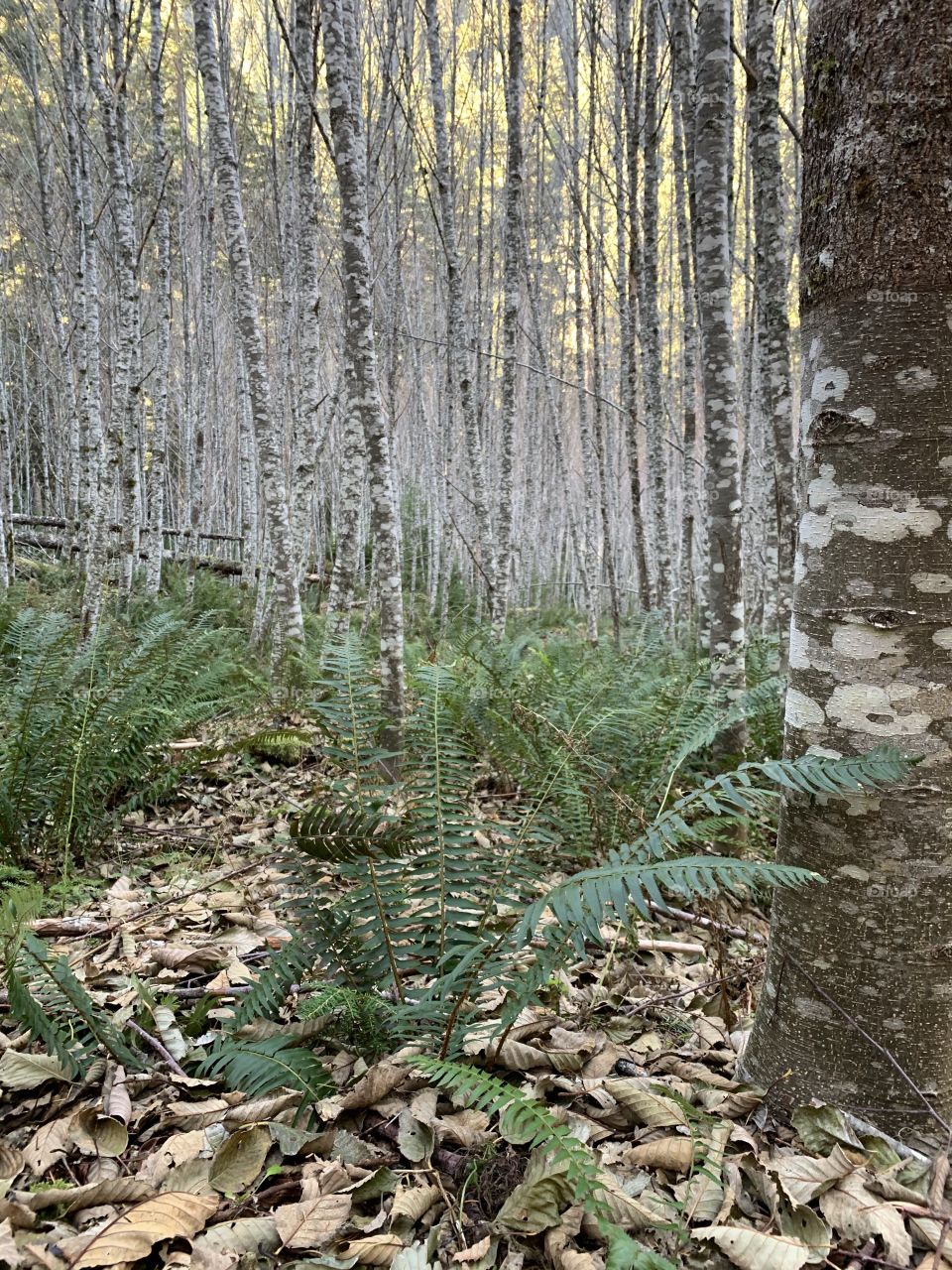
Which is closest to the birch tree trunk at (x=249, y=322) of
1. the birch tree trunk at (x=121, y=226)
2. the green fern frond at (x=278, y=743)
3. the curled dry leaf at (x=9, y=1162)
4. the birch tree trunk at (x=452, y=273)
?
the birch tree trunk at (x=121, y=226)

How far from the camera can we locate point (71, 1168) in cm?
132

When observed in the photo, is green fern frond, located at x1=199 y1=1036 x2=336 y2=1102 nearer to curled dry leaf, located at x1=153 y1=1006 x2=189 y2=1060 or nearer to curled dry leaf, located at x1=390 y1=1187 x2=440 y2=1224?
curled dry leaf, located at x1=153 y1=1006 x2=189 y2=1060

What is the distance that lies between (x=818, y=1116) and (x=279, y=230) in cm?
845

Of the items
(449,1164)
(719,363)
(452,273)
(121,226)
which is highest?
(121,226)

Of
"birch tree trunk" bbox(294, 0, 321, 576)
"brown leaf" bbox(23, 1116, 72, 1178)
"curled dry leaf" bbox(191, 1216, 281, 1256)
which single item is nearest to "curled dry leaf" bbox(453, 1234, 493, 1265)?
"curled dry leaf" bbox(191, 1216, 281, 1256)

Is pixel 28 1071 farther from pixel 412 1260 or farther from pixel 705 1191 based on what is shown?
pixel 705 1191

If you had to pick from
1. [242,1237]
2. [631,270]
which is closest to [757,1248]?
[242,1237]

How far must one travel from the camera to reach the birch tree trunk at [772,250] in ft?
13.0

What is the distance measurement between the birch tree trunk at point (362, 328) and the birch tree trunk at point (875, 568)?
232 centimetres

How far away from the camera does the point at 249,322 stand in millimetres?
5195

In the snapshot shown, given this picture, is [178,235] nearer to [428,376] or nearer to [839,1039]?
[428,376]

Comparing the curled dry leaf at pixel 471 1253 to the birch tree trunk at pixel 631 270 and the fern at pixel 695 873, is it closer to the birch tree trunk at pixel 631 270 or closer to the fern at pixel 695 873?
the fern at pixel 695 873

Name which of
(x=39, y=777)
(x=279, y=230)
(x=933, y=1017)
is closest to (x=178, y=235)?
(x=279, y=230)

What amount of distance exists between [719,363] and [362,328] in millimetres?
1718
